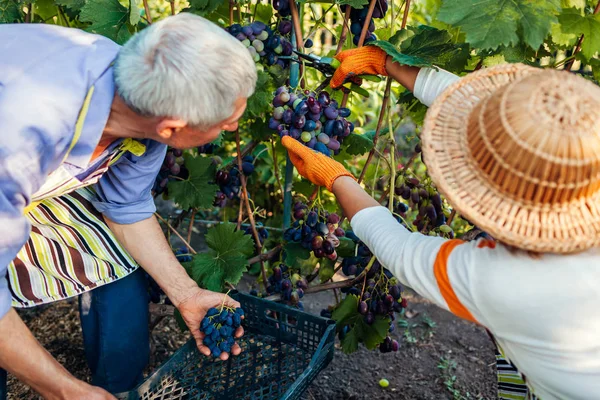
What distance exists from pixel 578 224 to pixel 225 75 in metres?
0.95

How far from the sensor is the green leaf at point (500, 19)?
5.35 ft

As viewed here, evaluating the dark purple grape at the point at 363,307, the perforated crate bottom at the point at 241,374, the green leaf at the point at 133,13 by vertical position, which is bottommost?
the perforated crate bottom at the point at 241,374

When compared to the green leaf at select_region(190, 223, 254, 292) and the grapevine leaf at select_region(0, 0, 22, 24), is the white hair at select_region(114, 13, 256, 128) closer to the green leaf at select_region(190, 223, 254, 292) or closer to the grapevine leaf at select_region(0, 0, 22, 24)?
the green leaf at select_region(190, 223, 254, 292)

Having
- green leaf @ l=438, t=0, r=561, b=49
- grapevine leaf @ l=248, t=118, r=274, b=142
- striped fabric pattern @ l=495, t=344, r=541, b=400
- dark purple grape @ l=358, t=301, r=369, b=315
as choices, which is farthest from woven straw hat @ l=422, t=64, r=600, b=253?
grapevine leaf @ l=248, t=118, r=274, b=142

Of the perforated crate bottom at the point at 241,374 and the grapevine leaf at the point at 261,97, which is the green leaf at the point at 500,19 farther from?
the perforated crate bottom at the point at 241,374

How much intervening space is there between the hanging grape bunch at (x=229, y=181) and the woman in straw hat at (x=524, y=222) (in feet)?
3.21

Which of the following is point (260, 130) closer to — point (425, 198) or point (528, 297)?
point (425, 198)

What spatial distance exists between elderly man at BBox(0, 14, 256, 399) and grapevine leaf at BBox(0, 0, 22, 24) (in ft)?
2.46

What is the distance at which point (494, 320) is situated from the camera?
55.5 inches

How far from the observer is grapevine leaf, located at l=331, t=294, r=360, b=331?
2236 mm

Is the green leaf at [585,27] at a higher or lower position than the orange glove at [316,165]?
higher

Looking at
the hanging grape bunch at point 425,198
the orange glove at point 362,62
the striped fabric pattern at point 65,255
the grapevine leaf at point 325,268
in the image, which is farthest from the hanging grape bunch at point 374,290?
the striped fabric pattern at point 65,255

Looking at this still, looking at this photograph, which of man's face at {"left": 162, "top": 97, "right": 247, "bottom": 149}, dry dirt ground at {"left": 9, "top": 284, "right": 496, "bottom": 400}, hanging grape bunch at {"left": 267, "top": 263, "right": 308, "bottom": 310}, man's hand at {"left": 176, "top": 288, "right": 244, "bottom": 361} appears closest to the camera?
man's face at {"left": 162, "top": 97, "right": 247, "bottom": 149}

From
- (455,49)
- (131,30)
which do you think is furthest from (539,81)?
(131,30)
